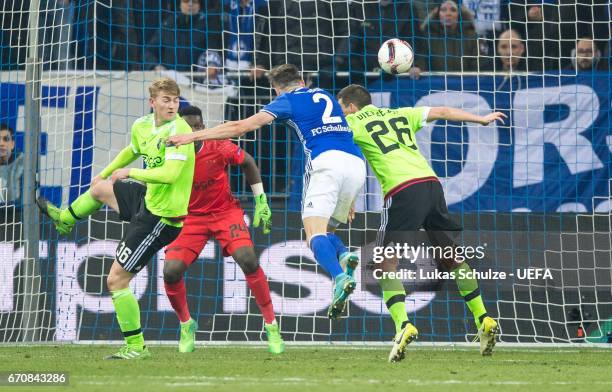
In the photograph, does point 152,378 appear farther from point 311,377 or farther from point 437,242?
point 437,242

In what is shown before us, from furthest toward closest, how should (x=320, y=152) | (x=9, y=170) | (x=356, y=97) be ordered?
(x=9, y=170) < (x=356, y=97) < (x=320, y=152)

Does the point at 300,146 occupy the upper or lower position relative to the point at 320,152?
upper

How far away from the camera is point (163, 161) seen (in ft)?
31.3

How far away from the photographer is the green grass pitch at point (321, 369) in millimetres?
6914

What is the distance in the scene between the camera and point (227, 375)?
7.65m

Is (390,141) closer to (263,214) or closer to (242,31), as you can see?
(263,214)

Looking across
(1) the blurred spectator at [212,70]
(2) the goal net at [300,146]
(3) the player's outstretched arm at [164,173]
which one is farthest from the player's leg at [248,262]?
(1) the blurred spectator at [212,70]

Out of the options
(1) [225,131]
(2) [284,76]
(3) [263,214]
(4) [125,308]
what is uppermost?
(2) [284,76]

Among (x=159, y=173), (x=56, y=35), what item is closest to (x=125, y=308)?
(x=159, y=173)

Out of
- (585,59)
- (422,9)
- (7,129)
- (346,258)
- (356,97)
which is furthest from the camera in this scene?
(422,9)

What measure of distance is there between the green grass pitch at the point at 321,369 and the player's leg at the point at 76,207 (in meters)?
1.12

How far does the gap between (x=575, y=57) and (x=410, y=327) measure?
5425 mm

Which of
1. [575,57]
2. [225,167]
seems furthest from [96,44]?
[575,57]

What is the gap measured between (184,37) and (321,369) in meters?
6.04
